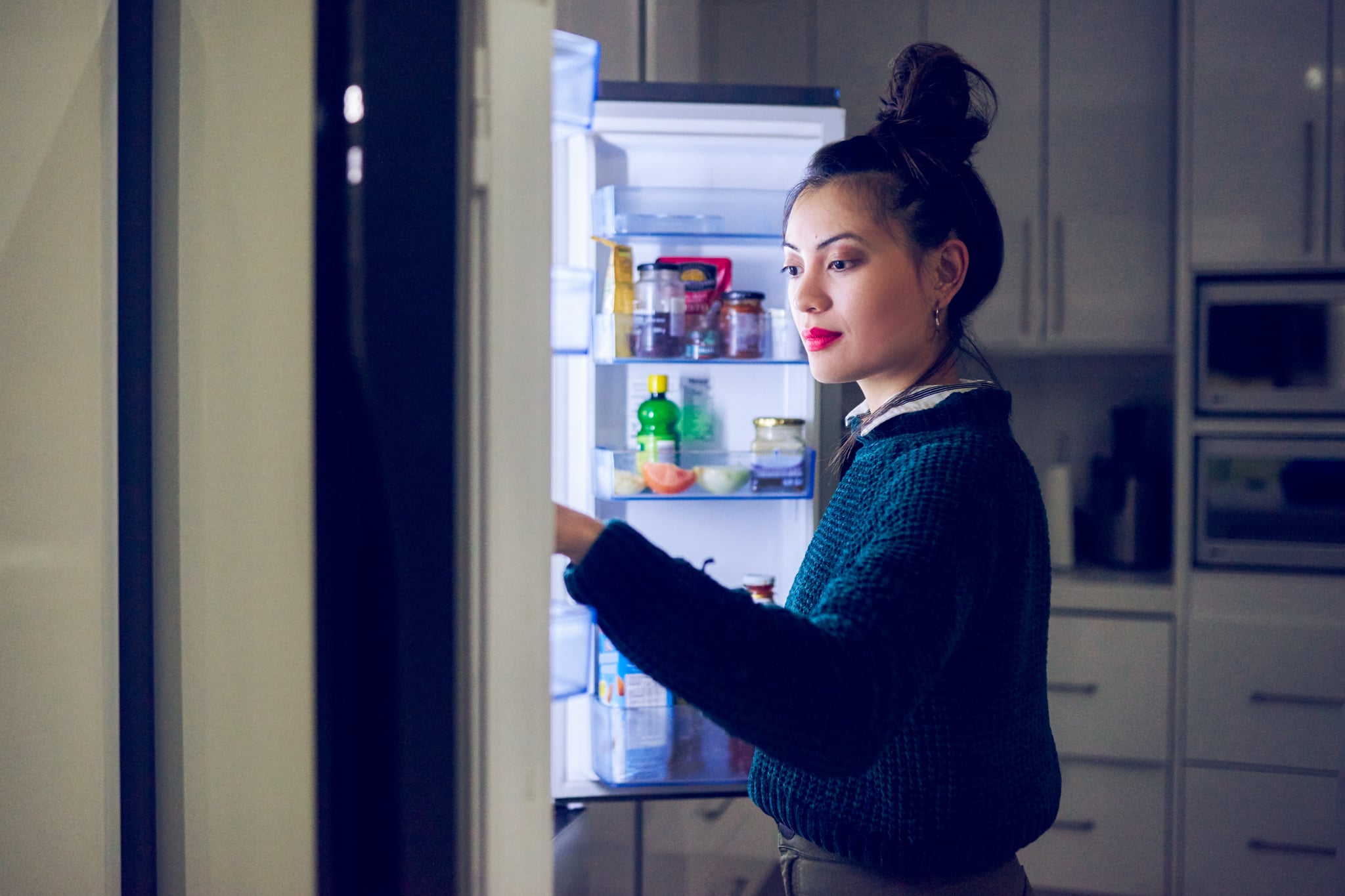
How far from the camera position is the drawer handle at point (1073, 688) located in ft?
7.83

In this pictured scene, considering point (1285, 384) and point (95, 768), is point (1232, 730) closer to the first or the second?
point (1285, 384)

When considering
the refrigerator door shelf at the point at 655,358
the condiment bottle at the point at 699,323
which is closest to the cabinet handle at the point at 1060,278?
the refrigerator door shelf at the point at 655,358

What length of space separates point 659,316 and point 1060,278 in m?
1.35

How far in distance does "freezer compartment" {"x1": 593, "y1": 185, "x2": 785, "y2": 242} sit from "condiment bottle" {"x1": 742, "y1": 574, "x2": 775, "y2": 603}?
619 mm

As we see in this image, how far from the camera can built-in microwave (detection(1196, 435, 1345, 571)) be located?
227 cm

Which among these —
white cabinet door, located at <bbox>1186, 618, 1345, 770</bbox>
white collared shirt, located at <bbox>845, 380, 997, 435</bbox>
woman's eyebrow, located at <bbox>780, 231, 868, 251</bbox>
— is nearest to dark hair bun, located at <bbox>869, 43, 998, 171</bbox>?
woman's eyebrow, located at <bbox>780, 231, 868, 251</bbox>

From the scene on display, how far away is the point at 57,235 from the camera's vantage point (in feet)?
1.85

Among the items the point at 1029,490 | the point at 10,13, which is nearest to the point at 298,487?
the point at 10,13

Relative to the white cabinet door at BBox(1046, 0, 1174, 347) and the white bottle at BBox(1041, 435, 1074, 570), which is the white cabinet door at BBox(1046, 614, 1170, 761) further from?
the white cabinet door at BBox(1046, 0, 1174, 347)

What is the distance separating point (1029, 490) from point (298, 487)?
57cm

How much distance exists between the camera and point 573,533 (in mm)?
667

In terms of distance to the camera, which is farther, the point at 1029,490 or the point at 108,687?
the point at 1029,490

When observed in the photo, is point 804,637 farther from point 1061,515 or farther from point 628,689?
point 1061,515

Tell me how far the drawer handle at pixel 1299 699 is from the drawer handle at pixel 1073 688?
36 cm
